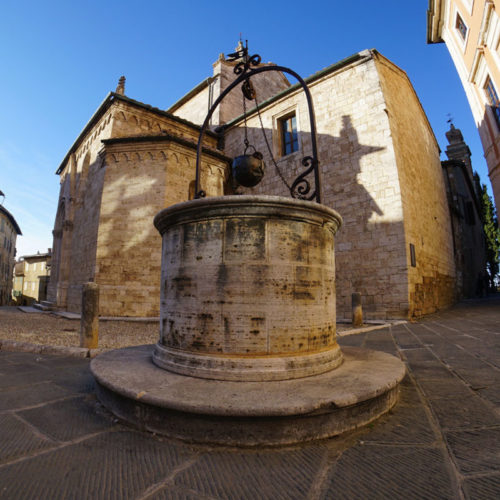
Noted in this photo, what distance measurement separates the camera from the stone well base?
4.93ft

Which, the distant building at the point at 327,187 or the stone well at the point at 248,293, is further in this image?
the distant building at the point at 327,187

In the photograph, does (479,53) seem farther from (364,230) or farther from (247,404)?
(247,404)

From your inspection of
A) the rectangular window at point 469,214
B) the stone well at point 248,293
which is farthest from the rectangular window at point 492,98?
the stone well at point 248,293

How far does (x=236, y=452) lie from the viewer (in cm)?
145

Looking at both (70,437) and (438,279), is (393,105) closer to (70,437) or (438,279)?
(438,279)

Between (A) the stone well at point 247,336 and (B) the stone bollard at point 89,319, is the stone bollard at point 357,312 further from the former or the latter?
(B) the stone bollard at point 89,319

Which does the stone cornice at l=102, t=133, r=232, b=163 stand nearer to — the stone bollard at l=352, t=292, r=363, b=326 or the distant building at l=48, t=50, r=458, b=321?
the distant building at l=48, t=50, r=458, b=321

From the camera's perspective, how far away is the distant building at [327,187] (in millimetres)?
8852

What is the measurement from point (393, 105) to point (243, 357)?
11.4 meters

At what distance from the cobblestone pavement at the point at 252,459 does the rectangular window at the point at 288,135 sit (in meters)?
11.2

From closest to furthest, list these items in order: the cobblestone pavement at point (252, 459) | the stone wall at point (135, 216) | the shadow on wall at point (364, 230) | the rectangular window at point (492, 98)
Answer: the cobblestone pavement at point (252, 459)
the shadow on wall at point (364, 230)
the stone wall at point (135, 216)
the rectangular window at point (492, 98)

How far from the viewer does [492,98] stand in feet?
36.4

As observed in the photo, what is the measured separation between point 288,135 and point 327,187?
3.48 m

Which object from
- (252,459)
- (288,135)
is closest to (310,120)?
(252,459)
